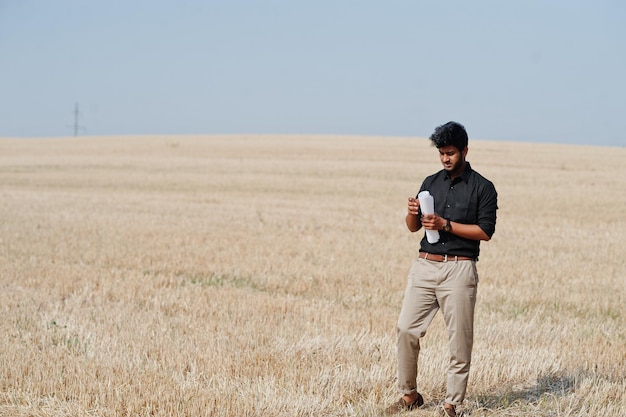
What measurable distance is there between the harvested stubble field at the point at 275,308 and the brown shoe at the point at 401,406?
123 millimetres

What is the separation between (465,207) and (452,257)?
358 mm

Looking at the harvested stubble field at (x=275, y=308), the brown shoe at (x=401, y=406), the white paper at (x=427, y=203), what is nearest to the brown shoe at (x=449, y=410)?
the harvested stubble field at (x=275, y=308)

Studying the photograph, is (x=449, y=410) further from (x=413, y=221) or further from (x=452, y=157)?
(x=452, y=157)

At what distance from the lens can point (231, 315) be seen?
28.8 feet

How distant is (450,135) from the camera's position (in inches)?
204

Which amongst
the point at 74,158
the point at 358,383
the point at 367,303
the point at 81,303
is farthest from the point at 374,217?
the point at 74,158

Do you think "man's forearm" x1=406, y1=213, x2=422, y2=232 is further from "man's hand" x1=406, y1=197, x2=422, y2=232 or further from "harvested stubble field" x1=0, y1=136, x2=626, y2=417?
"harvested stubble field" x1=0, y1=136, x2=626, y2=417

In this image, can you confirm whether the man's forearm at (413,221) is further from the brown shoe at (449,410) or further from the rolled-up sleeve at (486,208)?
the brown shoe at (449,410)

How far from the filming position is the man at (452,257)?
5203 millimetres

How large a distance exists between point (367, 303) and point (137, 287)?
3144 millimetres

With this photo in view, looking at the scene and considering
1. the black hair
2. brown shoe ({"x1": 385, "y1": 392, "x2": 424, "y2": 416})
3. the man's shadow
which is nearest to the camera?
the black hair

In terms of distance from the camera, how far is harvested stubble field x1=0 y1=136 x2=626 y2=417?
230 inches

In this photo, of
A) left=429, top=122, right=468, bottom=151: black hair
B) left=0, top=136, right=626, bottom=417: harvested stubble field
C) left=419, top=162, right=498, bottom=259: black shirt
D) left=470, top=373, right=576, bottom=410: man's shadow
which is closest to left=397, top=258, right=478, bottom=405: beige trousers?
left=419, top=162, right=498, bottom=259: black shirt

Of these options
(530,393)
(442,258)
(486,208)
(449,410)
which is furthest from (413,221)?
(530,393)
